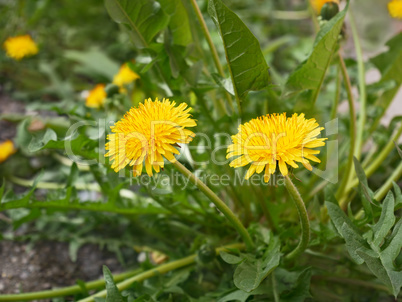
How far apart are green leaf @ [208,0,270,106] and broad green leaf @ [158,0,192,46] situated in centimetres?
28

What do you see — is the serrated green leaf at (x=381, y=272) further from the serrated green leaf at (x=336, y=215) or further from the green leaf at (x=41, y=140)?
the green leaf at (x=41, y=140)

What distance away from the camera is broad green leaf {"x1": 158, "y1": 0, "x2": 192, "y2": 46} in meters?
0.98

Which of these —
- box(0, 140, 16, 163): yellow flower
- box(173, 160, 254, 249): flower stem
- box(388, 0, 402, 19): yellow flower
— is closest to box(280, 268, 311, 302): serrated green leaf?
box(173, 160, 254, 249): flower stem

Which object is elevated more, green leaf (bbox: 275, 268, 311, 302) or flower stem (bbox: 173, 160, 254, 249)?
flower stem (bbox: 173, 160, 254, 249)

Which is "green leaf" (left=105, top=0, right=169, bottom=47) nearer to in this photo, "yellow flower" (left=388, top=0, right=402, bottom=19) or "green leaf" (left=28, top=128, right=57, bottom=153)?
"green leaf" (left=28, top=128, right=57, bottom=153)

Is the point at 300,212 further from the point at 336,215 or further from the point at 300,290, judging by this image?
the point at 300,290

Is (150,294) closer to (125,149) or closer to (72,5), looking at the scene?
(125,149)

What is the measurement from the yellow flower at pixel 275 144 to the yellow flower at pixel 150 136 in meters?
0.09

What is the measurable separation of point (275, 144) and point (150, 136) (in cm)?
20

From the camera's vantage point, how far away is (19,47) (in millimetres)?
1676

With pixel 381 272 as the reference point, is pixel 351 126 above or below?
above

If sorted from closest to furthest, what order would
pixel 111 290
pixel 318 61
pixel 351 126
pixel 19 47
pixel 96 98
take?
pixel 111 290, pixel 318 61, pixel 351 126, pixel 96 98, pixel 19 47

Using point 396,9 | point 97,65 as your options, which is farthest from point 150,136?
point 97,65

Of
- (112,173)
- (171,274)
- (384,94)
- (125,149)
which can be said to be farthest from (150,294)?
(384,94)
